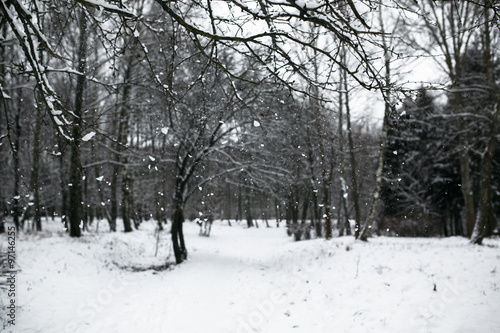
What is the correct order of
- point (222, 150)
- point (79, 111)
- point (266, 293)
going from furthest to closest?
point (222, 150) → point (266, 293) → point (79, 111)

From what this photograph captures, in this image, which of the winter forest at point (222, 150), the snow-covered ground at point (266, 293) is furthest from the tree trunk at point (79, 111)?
the snow-covered ground at point (266, 293)

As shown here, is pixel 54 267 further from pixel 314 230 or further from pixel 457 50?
pixel 457 50

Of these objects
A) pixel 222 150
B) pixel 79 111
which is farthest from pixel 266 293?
pixel 79 111

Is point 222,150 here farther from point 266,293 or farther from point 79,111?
point 79,111

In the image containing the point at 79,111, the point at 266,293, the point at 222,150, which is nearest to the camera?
the point at 79,111

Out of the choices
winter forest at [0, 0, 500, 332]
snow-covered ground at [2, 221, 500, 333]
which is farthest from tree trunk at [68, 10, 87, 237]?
snow-covered ground at [2, 221, 500, 333]

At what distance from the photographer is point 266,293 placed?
692cm

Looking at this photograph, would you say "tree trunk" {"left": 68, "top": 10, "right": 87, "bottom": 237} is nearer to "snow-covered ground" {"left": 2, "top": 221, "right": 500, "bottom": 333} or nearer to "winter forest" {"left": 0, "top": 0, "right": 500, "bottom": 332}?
"winter forest" {"left": 0, "top": 0, "right": 500, "bottom": 332}

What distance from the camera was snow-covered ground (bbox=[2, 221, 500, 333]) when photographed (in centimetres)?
459

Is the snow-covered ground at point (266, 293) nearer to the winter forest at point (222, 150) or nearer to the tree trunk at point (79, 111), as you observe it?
the winter forest at point (222, 150)

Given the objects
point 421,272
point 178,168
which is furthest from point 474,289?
point 178,168

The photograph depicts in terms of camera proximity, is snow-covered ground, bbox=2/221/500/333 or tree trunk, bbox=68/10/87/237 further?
snow-covered ground, bbox=2/221/500/333

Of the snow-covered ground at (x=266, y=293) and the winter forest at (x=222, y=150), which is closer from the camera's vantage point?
the winter forest at (x=222, y=150)

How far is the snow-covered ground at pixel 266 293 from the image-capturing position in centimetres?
459
